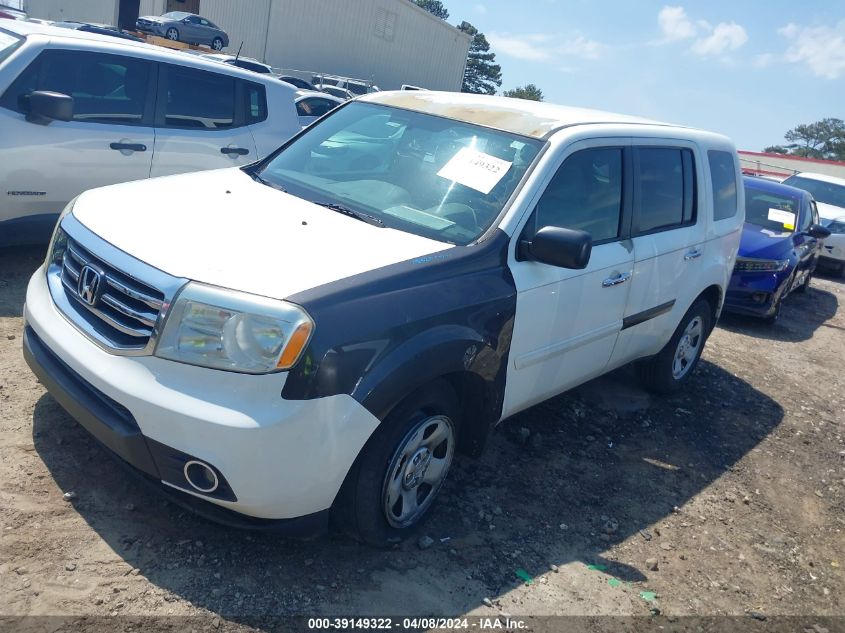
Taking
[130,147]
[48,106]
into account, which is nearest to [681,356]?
[130,147]

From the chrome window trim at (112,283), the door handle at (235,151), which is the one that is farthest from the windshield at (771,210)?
the chrome window trim at (112,283)

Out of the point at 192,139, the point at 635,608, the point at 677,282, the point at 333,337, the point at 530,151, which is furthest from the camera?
the point at 192,139

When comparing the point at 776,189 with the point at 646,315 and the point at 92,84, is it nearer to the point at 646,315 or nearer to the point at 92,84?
the point at 646,315

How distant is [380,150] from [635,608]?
2631 mm

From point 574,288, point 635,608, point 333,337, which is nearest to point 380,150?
point 574,288

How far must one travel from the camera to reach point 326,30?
120ft

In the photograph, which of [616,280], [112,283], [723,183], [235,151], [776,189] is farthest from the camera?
[776,189]

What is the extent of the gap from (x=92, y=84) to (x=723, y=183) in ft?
15.9

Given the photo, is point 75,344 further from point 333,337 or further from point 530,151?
point 530,151

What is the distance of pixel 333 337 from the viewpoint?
8.91 feet

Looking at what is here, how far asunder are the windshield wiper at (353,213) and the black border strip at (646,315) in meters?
1.76

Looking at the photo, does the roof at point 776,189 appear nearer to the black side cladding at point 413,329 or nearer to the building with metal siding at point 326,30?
the black side cladding at point 413,329

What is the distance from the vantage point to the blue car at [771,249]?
27.4 ft

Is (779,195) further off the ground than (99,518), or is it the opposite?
(779,195)
